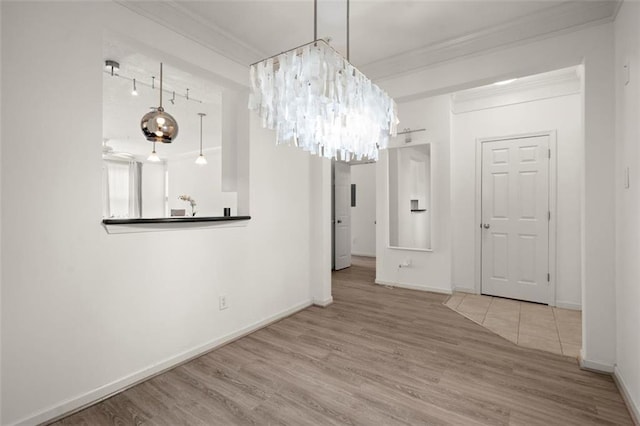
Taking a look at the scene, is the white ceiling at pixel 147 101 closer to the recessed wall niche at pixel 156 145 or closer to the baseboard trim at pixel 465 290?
the recessed wall niche at pixel 156 145

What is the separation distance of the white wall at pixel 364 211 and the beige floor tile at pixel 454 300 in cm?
367

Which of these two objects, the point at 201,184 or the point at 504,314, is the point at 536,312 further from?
the point at 201,184

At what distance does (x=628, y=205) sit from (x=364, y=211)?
20.7 ft

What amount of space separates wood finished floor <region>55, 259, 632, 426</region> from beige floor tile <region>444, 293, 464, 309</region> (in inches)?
28.4

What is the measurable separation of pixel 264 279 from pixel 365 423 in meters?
1.73

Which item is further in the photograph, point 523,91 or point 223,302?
point 523,91

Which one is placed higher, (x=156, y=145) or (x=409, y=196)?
(x=156, y=145)

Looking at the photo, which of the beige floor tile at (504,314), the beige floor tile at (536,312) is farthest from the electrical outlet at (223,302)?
the beige floor tile at (536,312)

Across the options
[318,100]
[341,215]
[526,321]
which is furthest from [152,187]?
[526,321]

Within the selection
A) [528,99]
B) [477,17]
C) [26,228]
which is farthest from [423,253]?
[26,228]

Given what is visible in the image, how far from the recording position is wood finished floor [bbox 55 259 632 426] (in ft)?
5.82

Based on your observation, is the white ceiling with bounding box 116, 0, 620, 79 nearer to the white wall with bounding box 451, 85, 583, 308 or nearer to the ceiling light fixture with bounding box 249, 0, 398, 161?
the ceiling light fixture with bounding box 249, 0, 398, 161

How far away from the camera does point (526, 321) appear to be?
10.8 feet

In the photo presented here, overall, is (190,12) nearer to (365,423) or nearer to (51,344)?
(51,344)
